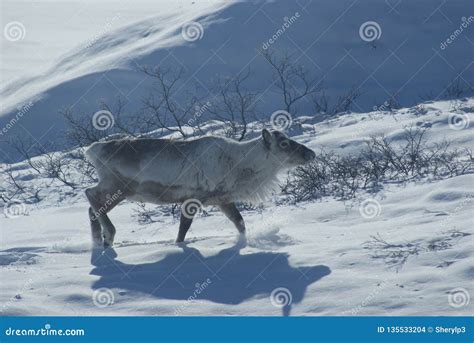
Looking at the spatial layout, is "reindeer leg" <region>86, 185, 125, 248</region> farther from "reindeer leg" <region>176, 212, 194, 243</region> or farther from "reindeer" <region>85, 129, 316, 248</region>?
"reindeer leg" <region>176, 212, 194, 243</region>

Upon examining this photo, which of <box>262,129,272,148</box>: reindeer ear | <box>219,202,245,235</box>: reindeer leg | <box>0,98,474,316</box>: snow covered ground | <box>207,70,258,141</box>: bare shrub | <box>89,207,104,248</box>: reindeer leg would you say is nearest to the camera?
<box>0,98,474,316</box>: snow covered ground

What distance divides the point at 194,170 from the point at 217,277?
203cm

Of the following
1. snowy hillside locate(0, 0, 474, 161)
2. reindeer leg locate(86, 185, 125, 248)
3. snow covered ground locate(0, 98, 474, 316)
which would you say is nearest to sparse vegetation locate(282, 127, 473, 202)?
snow covered ground locate(0, 98, 474, 316)

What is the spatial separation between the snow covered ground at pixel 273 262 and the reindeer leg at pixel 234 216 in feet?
0.37

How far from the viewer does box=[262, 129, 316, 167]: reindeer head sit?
8039 millimetres

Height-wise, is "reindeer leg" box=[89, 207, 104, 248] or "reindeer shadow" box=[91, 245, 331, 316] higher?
"reindeer leg" box=[89, 207, 104, 248]

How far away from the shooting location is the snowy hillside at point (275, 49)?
714 inches

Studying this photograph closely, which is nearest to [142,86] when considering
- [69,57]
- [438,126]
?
[69,57]

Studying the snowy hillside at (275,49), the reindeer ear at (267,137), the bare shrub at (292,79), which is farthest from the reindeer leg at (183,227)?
the bare shrub at (292,79)

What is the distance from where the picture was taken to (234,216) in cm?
792

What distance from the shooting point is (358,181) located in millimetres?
9352

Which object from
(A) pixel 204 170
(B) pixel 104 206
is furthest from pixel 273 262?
(B) pixel 104 206

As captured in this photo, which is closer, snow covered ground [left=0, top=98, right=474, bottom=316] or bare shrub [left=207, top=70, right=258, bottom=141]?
snow covered ground [left=0, top=98, right=474, bottom=316]

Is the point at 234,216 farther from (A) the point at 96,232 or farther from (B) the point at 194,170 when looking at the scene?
(A) the point at 96,232
